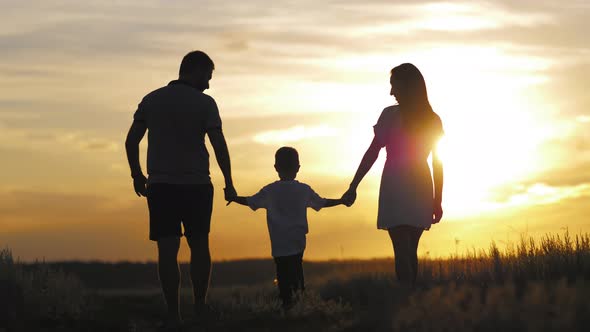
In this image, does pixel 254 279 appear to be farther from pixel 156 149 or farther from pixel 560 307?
pixel 560 307

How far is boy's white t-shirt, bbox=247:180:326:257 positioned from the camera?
1085 centimetres

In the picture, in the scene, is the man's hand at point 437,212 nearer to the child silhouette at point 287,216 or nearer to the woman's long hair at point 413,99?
the woman's long hair at point 413,99

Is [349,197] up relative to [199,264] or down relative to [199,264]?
up

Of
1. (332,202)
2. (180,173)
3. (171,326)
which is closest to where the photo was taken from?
(171,326)

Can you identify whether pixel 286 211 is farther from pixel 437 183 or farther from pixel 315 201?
pixel 437 183

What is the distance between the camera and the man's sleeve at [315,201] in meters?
11.1

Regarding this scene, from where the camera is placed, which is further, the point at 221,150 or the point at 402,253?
the point at 221,150

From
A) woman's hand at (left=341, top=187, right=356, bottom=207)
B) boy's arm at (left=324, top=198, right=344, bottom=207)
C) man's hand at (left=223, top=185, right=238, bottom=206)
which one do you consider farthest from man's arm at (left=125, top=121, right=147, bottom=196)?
woman's hand at (left=341, top=187, right=356, bottom=207)

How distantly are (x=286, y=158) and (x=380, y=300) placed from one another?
1.89 metres

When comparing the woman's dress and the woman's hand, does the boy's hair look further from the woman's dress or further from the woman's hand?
the woman's dress

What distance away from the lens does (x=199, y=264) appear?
10.4 metres

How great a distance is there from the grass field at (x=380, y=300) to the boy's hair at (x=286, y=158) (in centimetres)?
149

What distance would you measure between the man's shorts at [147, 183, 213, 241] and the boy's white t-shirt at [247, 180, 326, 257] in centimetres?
94

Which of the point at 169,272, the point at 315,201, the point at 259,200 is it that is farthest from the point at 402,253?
the point at 169,272
